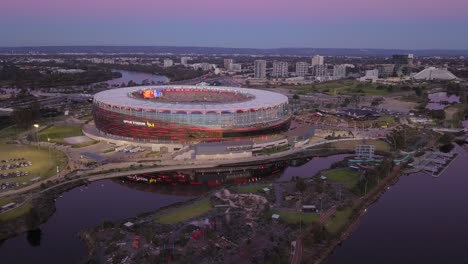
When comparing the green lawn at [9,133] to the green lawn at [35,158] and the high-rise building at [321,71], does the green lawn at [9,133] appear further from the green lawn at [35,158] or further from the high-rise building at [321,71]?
the high-rise building at [321,71]

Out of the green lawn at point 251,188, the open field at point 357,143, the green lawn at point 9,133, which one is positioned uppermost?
the green lawn at point 9,133

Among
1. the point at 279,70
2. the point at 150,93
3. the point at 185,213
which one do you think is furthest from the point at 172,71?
the point at 185,213

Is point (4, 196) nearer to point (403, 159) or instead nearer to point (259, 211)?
point (259, 211)

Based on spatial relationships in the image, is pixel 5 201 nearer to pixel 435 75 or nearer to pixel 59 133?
pixel 59 133

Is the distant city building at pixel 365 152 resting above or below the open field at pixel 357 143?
above

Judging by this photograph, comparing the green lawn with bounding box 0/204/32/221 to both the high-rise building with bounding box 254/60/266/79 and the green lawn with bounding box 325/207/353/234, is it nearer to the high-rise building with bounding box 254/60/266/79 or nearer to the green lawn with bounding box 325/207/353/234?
the green lawn with bounding box 325/207/353/234

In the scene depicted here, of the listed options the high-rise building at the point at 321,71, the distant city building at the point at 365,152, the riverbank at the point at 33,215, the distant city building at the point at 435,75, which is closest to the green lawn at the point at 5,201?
the riverbank at the point at 33,215
